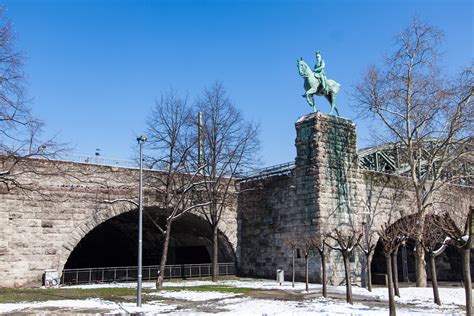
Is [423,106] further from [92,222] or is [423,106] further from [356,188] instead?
[92,222]

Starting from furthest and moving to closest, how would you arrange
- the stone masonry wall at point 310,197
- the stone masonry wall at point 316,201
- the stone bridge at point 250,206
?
the stone masonry wall at point 316,201
the stone masonry wall at point 310,197
the stone bridge at point 250,206

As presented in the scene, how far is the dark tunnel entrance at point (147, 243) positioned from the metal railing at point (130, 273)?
113 centimetres

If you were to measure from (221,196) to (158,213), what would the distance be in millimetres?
3973

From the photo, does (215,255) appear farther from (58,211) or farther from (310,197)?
(58,211)

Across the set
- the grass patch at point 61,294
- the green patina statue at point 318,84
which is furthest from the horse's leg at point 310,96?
the grass patch at point 61,294

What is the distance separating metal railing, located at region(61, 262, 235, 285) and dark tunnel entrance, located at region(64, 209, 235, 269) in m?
1.13

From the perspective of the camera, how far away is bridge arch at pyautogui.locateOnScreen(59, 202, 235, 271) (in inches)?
976

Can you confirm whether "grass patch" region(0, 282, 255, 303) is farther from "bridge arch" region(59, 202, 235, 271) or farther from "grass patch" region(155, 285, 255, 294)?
"bridge arch" region(59, 202, 235, 271)

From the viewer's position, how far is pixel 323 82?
27578 mm

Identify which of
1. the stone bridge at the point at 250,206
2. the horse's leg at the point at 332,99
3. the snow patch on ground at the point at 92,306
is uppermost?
the horse's leg at the point at 332,99

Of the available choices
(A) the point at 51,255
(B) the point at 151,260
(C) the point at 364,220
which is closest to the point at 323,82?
(C) the point at 364,220

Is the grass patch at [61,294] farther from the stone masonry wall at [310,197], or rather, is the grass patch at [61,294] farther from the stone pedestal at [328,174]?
the stone pedestal at [328,174]

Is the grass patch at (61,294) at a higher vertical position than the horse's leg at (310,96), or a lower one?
lower

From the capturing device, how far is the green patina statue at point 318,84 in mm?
26984
